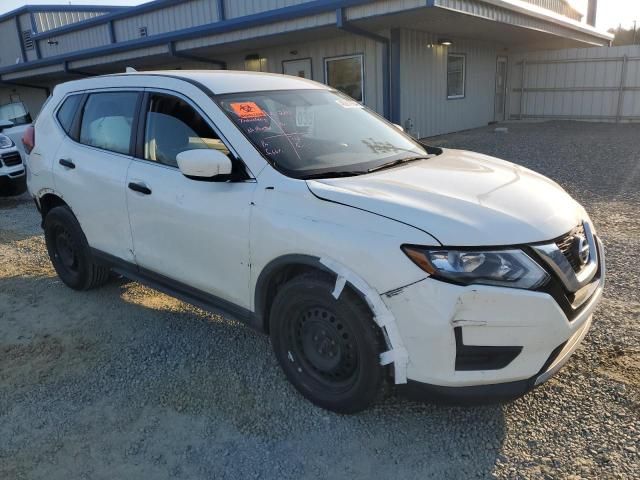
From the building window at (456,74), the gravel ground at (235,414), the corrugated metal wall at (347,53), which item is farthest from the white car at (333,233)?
the building window at (456,74)

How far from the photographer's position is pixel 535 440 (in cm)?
254

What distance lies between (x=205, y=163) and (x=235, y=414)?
1.41m

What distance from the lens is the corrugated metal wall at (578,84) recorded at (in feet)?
55.1

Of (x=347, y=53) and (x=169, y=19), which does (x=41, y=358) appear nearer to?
(x=347, y=53)

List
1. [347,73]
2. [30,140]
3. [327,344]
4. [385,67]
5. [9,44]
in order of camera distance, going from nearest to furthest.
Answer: [327,344]
[30,140]
[385,67]
[347,73]
[9,44]

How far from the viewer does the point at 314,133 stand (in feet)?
11.0

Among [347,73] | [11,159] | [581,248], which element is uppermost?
[347,73]

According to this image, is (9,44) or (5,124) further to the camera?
(9,44)

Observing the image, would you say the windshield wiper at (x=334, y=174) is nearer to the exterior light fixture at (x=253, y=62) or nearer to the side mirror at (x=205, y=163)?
the side mirror at (x=205, y=163)

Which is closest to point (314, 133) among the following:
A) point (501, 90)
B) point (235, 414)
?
point (235, 414)

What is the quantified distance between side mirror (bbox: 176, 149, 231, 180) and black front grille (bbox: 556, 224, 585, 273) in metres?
1.79

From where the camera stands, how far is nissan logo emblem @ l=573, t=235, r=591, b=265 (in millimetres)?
2550

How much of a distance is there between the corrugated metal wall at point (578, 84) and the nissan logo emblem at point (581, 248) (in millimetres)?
17218

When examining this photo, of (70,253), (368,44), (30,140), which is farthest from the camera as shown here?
(368,44)
